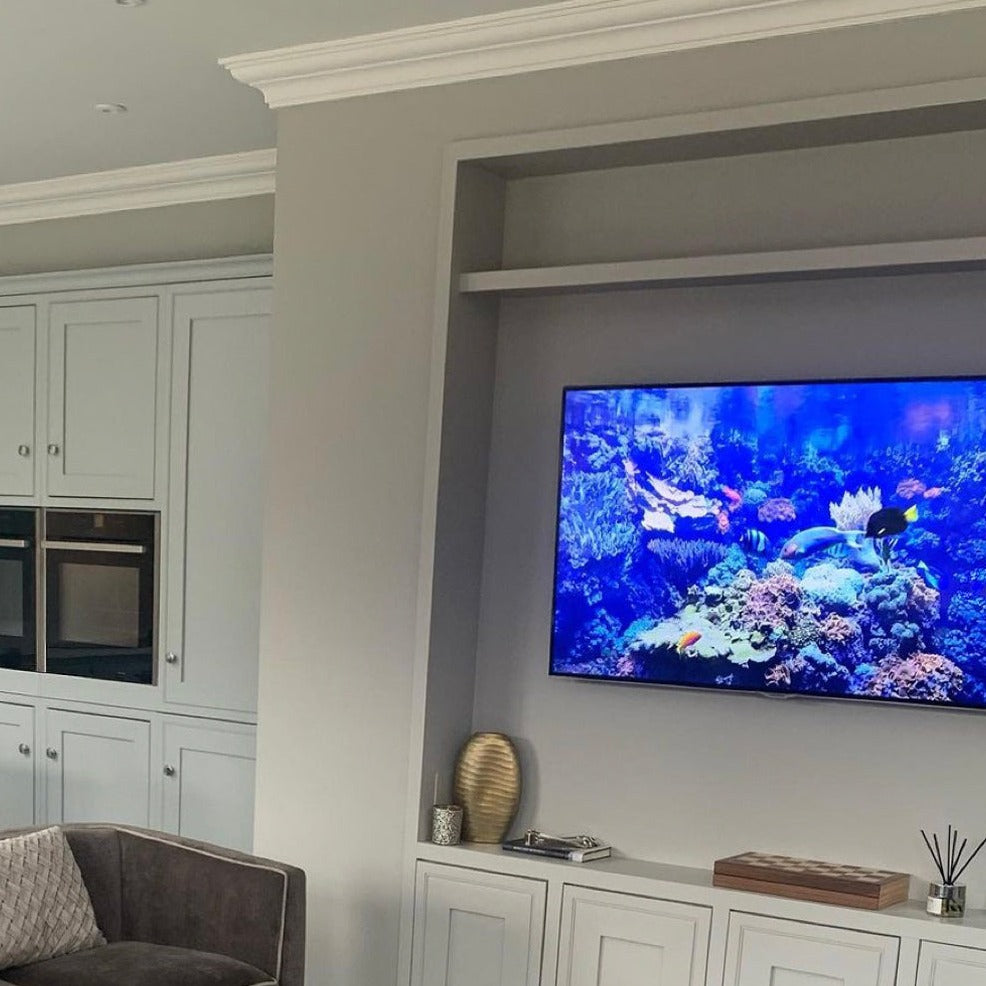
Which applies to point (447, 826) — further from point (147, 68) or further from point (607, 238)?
point (147, 68)

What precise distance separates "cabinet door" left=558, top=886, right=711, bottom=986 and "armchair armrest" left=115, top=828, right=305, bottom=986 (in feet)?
2.09

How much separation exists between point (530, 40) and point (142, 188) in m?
2.05

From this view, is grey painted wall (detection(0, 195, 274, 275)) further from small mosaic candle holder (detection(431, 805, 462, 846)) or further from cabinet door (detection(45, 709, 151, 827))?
small mosaic candle holder (detection(431, 805, 462, 846))

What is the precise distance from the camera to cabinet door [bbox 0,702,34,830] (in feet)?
15.4

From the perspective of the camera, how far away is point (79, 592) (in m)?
4.62

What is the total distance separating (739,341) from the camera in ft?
10.9

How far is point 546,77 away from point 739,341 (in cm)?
80

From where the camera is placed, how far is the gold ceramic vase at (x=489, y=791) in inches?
135

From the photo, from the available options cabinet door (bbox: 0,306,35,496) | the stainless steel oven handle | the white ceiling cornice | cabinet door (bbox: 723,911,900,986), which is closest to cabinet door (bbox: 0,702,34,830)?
the stainless steel oven handle

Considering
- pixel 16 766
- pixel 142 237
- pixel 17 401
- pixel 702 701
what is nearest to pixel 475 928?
pixel 702 701

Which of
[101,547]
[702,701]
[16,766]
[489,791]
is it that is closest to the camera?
[702,701]

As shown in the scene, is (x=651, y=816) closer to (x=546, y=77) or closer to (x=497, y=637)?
(x=497, y=637)

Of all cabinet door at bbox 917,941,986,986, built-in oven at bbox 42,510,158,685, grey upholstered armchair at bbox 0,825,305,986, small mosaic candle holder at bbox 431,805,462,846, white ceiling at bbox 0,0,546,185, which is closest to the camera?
cabinet door at bbox 917,941,986,986

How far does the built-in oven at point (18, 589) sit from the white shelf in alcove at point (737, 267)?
213 centimetres
